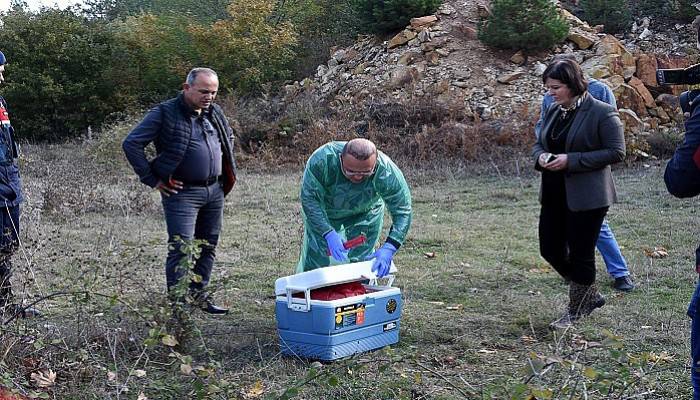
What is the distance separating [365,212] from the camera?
5.49 metres

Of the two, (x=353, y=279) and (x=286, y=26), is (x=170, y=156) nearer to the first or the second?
(x=353, y=279)

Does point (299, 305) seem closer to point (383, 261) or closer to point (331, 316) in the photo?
point (331, 316)

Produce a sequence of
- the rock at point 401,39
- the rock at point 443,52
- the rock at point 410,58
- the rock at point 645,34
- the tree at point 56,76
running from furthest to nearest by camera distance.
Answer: the tree at point 56,76 < the rock at point 645,34 < the rock at point 401,39 < the rock at point 410,58 < the rock at point 443,52

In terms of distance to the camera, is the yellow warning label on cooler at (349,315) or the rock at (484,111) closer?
the yellow warning label on cooler at (349,315)

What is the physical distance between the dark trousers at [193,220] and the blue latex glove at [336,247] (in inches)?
30.8

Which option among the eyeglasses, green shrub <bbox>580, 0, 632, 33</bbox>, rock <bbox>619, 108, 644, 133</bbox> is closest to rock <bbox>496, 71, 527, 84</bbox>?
rock <bbox>619, 108, 644, 133</bbox>

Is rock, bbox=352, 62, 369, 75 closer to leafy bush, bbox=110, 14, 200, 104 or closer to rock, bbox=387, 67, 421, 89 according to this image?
rock, bbox=387, 67, 421, 89

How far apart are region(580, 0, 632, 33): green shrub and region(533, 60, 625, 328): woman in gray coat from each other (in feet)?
63.1

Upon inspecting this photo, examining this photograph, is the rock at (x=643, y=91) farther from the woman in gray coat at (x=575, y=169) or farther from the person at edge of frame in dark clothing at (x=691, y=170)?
the person at edge of frame in dark clothing at (x=691, y=170)

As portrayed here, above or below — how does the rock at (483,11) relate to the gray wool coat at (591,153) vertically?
above

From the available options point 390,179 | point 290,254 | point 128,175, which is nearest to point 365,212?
point 390,179

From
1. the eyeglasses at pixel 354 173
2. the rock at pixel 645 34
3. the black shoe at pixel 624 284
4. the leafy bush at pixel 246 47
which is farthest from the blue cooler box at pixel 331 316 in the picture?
the rock at pixel 645 34

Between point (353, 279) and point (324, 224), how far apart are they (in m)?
0.43

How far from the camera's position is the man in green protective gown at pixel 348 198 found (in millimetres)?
4977
